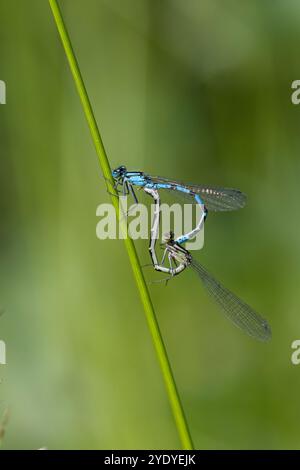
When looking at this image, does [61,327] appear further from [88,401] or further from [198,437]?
[198,437]

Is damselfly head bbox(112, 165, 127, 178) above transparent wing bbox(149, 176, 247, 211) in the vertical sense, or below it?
above

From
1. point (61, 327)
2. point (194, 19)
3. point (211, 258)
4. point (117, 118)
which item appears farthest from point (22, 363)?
point (194, 19)

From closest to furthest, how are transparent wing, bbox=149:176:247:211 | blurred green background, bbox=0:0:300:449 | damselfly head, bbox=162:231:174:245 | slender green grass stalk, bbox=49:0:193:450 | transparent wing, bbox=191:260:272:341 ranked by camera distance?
slender green grass stalk, bbox=49:0:193:450 < transparent wing, bbox=191:260:272:341 < damselfly head, bbox=162:231:174:245 < transparent wing, bbox=149:176:247:211 < blurred green background, bbox=0:0:300:449

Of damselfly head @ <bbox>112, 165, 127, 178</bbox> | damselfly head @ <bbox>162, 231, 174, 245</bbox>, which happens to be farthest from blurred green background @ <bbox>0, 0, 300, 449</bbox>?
damselfly head @ <bbox>112, 165, 127, 178</bbox>

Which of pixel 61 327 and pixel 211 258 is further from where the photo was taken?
Answer: pixel 211 258

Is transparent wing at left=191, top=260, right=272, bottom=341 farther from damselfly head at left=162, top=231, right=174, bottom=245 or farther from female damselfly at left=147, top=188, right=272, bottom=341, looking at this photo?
damselfly head at left=162, top=231, right=174, bottom=245

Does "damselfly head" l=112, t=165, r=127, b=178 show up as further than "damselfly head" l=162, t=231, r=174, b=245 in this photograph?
No

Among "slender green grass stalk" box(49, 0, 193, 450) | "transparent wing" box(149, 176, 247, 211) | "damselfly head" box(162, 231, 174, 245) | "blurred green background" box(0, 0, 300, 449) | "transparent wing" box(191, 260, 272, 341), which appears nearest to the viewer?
A: "slender green grass stalk" box(49, 0, 193, 450)

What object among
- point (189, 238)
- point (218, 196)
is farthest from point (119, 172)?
point (218, 196)
